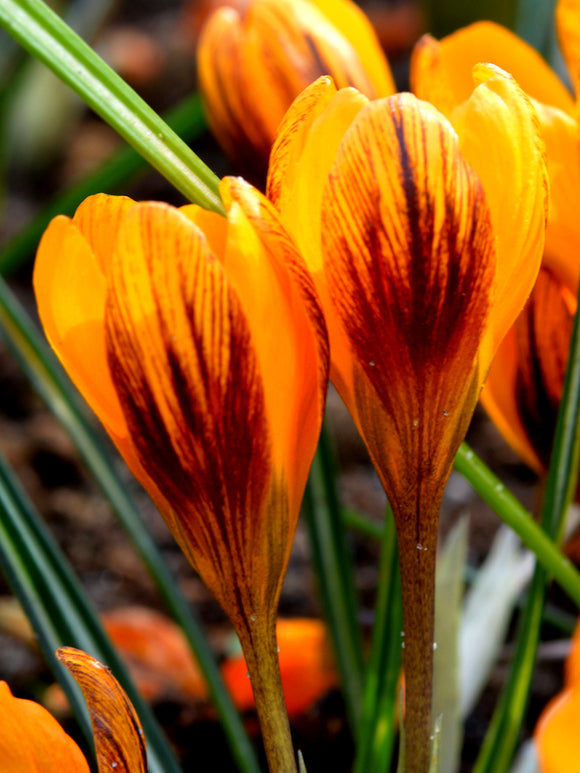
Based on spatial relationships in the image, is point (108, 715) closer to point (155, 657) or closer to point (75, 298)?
point (75, 298)

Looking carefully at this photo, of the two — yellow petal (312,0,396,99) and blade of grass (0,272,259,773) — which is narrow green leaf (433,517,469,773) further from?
yellow petal (312,0,396,99)

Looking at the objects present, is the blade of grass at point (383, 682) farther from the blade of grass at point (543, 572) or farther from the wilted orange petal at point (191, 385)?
the wilted orange petal at point (191, 385)

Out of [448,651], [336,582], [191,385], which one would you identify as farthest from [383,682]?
[191,385]

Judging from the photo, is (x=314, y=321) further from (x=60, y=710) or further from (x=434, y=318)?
(x=60, y=710)

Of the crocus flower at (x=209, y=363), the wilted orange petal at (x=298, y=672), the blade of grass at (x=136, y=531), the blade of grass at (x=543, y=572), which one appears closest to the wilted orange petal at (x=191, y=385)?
the crocus flower at (x=209, y=363)

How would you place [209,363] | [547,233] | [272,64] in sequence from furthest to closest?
[272,64]
[547,233]
[209,363]

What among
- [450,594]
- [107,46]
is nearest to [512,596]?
[450,594]
